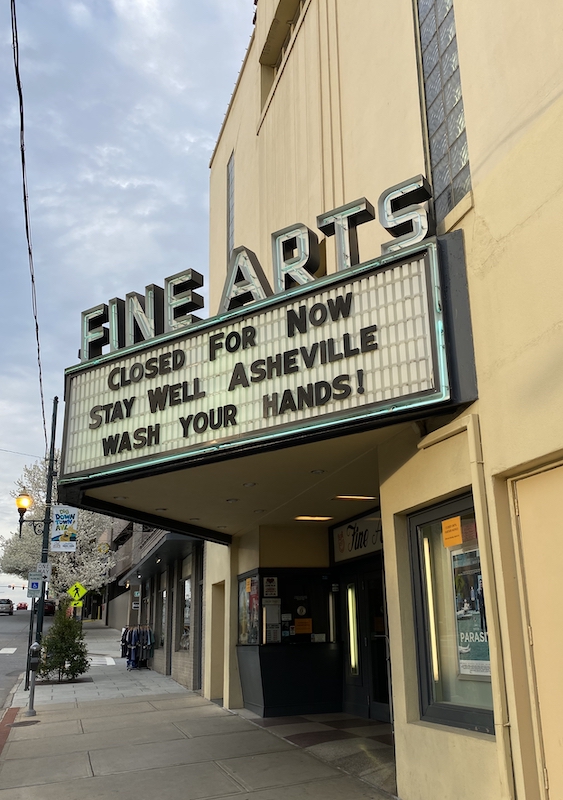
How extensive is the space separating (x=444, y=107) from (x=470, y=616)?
5.11 m

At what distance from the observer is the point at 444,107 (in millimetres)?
7082

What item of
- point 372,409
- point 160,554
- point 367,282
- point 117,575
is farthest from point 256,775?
point 117,575

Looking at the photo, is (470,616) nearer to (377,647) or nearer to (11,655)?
(377,647)

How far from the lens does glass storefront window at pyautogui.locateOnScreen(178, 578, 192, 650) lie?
18136 mm

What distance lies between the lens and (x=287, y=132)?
12.2 metres

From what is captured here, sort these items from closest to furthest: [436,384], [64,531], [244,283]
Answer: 1. [436,384]
2. [244,283]
3. [64,531]

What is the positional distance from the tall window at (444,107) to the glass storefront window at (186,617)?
46.0 ft

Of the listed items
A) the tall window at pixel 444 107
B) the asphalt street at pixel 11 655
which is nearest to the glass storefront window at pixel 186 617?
the asphalt street at pixel 11 655

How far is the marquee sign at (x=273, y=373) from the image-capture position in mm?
6086

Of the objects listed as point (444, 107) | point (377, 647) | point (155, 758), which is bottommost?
point (155, 758)

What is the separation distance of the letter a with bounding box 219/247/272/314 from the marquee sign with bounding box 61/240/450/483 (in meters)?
0.27

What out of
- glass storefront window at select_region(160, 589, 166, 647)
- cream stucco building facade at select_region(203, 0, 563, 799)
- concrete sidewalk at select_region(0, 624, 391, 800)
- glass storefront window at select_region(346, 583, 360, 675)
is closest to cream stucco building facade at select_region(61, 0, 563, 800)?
cream stucco building facade at select_region(203, 0, 563, 799)

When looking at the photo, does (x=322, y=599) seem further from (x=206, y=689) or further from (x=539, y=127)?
(x=539, y=127)

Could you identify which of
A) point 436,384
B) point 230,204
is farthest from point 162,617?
point 436,384
